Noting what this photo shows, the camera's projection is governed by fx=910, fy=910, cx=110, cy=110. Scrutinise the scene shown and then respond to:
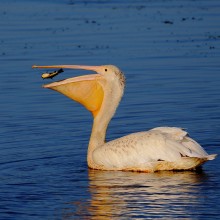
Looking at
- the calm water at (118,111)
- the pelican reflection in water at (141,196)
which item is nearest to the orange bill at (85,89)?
the calm water at (118,111)

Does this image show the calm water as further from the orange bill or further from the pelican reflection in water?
the orange bill

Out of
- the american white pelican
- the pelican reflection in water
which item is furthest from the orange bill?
the pelican reflection in water

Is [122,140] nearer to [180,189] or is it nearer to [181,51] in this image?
[180,189]

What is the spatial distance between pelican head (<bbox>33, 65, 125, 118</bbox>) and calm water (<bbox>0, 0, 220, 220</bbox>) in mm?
609

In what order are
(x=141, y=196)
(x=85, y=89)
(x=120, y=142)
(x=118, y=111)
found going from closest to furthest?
(x=141, y=196)
(x=120, y=142)
(x=85, y=89)
(x=118, y=111)

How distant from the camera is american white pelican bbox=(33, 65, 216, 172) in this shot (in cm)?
930

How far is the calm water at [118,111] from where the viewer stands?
27.1 ft

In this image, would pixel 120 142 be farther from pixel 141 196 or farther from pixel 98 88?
pixel 141 196

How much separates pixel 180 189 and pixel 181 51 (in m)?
7.77

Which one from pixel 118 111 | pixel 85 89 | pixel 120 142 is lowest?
pixel 120 142

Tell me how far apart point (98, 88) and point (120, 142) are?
865 mm

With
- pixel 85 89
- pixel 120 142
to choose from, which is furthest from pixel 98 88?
pixel 120 142

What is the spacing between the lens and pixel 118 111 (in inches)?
478

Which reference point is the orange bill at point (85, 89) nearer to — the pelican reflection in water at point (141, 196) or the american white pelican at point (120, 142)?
the american white pelican at point (120, 142)
